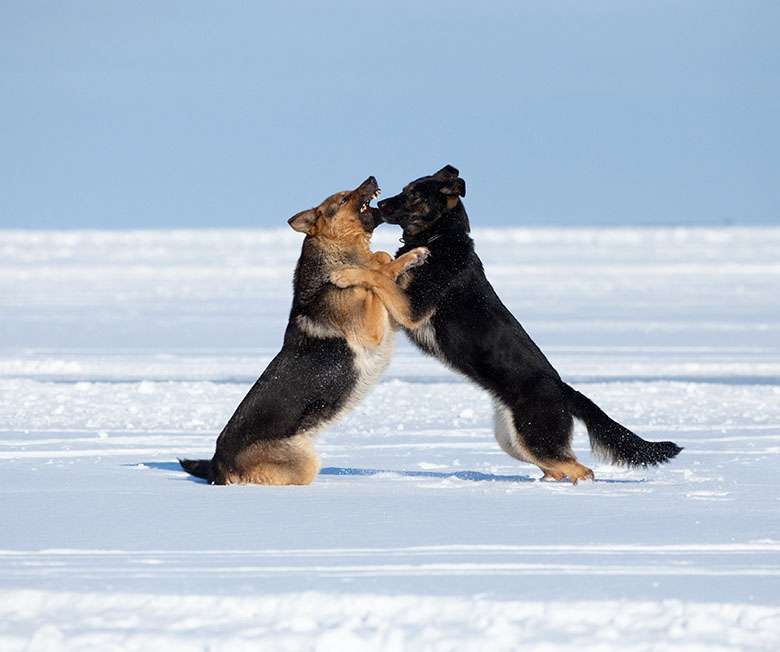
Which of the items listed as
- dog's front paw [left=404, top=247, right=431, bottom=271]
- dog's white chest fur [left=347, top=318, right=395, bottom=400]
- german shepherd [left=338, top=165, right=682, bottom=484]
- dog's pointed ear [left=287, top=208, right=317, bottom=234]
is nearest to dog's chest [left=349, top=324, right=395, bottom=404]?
dog's white chest fur [left=347, top=318, right=395, bottom=400]

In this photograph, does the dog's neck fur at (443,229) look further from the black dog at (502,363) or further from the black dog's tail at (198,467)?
the black dog's tail at (198,467)

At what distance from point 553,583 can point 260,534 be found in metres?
1.57

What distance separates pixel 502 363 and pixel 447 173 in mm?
1508

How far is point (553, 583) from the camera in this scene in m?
4.92

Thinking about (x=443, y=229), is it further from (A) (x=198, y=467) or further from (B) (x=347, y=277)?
(A) (x=198, y=467)

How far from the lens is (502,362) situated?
788 cm

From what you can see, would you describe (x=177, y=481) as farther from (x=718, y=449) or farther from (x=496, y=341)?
(x=718, y=449)

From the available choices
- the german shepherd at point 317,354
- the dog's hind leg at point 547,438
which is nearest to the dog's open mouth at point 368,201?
the german shepherd at point 317,354

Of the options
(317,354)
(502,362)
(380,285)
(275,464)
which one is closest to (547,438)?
(502,362)

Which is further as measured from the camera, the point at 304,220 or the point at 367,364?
the point at 304,220

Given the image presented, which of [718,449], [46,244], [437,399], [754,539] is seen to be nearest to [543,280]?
[437,399]

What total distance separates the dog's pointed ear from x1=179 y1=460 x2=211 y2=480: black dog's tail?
152 centimetres

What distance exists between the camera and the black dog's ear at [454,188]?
8484mm

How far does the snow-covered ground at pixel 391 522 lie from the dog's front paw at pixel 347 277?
1.18 meters
